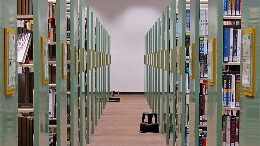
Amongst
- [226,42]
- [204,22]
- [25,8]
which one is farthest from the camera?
[204,22]

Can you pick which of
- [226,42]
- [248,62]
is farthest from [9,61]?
[226,42]

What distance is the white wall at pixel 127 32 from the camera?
1528 centimetres

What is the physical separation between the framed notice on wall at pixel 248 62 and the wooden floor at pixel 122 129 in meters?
4.59

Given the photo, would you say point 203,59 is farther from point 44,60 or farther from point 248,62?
point 248,62

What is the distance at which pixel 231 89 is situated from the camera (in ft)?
13.4

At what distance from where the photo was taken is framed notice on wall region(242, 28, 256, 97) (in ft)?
6.79

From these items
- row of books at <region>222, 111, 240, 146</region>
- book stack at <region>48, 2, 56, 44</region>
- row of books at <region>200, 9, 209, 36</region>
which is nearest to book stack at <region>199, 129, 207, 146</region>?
row of books at <region>222, 111, 240, 146</region>

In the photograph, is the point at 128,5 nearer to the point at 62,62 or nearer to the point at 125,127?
the point at 125,127

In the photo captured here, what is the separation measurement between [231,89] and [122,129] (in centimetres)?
429

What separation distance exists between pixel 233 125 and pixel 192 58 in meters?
0.70

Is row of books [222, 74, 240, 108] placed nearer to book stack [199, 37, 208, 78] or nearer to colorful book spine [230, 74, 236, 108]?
colorful book spine [230, 74, 236, 108]

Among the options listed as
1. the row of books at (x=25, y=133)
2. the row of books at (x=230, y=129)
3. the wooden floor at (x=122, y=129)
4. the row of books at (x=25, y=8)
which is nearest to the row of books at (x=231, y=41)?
the row of books at (x=230, y=129)

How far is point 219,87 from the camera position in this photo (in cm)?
309

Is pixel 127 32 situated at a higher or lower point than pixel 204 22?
higher
